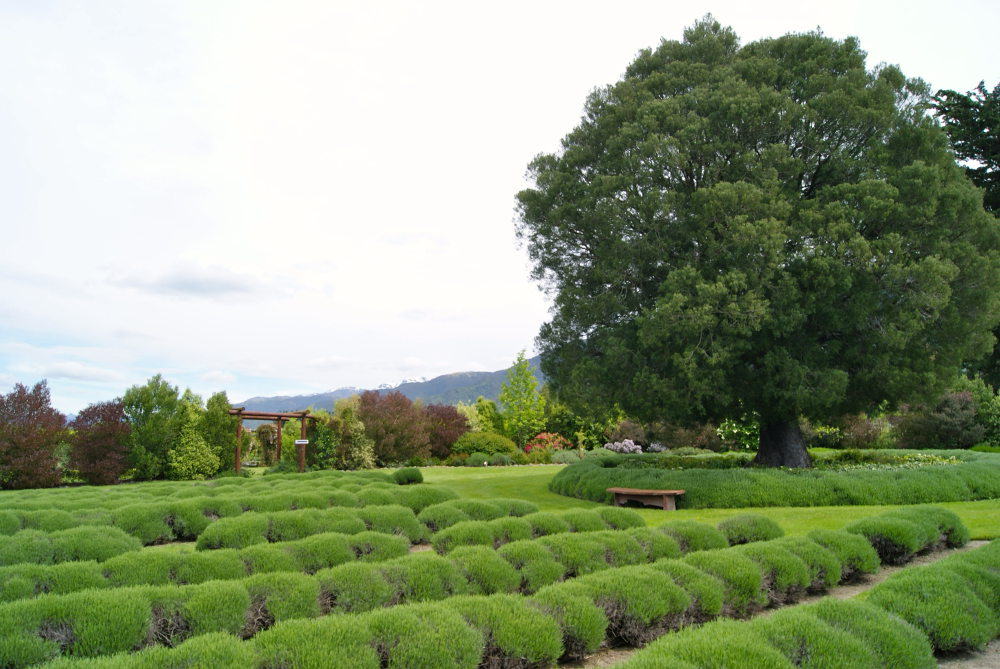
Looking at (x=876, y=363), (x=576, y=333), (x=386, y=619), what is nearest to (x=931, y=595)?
(x=386, y=619)

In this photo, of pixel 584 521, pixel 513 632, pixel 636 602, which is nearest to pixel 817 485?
pixel 584 521

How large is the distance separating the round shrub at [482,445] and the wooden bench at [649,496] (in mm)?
15889

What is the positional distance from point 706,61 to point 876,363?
9485 mm

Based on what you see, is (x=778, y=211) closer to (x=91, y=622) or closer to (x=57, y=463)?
(x=91, y=622)

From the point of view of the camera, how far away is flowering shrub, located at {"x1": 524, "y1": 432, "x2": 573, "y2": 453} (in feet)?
100

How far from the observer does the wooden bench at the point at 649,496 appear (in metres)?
12.4

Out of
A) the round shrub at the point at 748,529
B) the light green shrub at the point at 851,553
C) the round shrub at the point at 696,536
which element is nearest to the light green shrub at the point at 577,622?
the round shrub at the point at 696,536

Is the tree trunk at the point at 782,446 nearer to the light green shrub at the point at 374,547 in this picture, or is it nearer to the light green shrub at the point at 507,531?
the light green shrub at the point at 507,531

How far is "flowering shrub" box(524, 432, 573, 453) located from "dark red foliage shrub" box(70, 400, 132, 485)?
17.2 metres

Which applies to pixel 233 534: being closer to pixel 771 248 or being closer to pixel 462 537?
pixel 462 537

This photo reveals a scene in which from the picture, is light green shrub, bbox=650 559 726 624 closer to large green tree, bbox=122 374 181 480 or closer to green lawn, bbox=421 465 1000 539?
green lawn, bbox=421 465 1000 539

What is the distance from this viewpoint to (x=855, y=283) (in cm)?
1328

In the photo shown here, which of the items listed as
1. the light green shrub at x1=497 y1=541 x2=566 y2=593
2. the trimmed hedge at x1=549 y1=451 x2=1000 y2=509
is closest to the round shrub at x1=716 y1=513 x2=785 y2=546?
the light green shrub at x1=497 y1=541 x2=566 y2=593

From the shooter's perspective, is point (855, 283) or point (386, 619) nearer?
point (386, 619)
